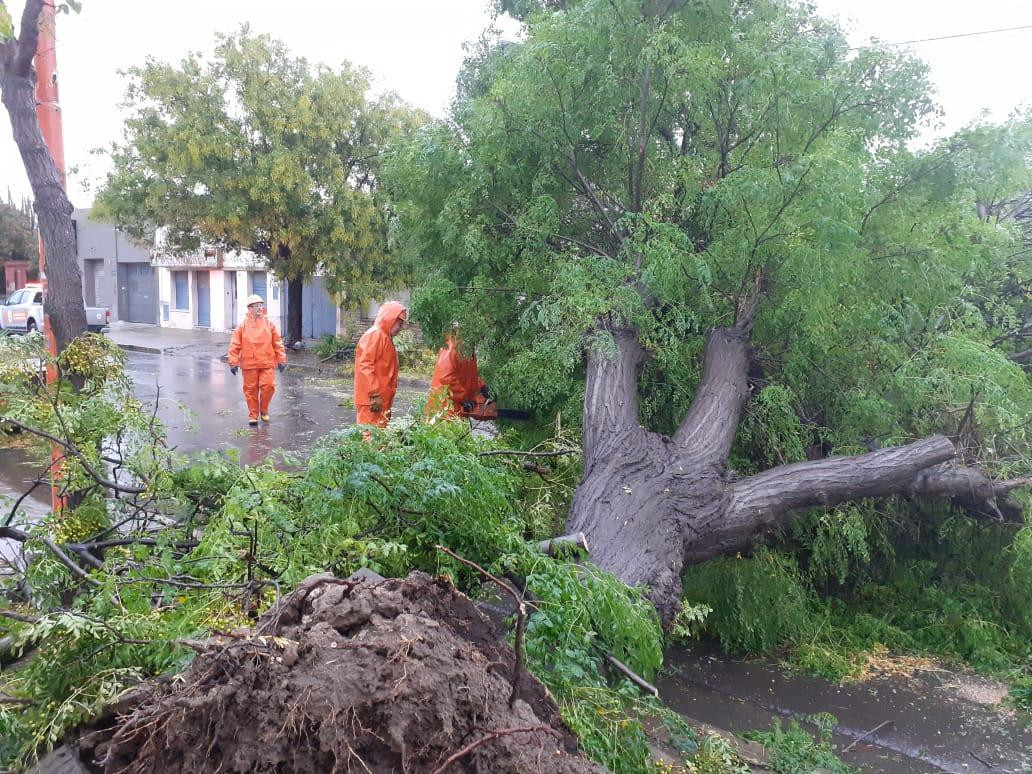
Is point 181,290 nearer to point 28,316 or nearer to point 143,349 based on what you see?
point 28,316

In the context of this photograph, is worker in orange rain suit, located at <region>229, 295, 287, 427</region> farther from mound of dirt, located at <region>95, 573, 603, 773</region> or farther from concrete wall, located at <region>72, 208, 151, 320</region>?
concrete wall, located at <region>72, 208, 151, 320</region>

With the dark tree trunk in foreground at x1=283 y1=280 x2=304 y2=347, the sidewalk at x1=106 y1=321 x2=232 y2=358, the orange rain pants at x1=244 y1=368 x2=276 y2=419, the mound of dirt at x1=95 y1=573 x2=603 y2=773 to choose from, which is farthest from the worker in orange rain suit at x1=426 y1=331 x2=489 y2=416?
the sidewalk at x1=106 y1=321 x2=232 y2=358

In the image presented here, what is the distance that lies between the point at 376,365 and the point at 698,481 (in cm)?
371

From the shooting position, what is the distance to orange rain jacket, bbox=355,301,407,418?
741 centimetres

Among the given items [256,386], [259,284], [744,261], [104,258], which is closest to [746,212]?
[744,261]

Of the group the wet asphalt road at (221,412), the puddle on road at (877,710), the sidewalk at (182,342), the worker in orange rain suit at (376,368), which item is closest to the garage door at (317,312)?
the sidewalk at (182,342)

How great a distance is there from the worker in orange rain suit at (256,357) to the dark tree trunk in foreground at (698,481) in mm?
6502

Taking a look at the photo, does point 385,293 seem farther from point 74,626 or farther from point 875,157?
point 74,626

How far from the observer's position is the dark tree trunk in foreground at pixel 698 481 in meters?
4.25

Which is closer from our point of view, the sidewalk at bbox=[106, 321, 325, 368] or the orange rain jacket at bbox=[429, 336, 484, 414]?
the orange rain jacket at bbox=[429, 336, 484, 414]

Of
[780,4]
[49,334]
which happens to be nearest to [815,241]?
[780,4]

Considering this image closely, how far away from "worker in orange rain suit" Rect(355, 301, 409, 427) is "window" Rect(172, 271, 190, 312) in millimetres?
24112

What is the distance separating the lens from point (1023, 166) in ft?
17.3

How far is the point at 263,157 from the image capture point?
1670 centimetres
